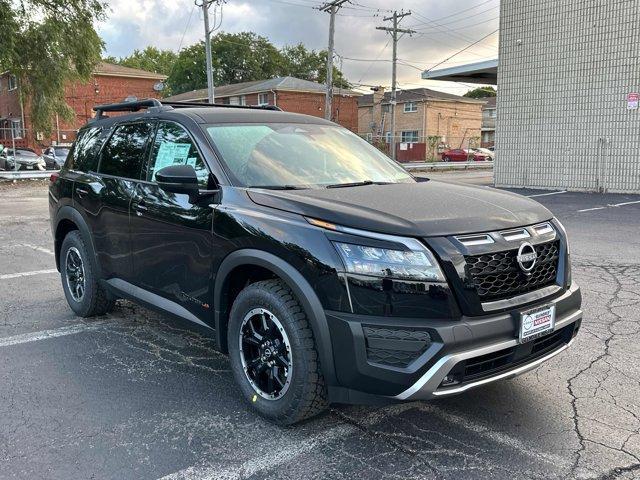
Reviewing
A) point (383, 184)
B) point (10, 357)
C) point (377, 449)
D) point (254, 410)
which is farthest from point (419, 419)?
point (10, 357)

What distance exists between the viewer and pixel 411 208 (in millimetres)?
3121

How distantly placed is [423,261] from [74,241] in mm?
3714

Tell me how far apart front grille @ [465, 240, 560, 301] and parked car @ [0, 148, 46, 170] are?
25854 mm

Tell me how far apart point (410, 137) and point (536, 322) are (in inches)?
1986

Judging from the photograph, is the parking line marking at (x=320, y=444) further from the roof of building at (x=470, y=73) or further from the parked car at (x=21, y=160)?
the parked car at (x=21, y=160)

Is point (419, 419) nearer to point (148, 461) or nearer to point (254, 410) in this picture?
point (254, 410)

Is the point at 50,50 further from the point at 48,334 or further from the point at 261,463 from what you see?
the point at 261,463

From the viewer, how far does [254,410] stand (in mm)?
3502

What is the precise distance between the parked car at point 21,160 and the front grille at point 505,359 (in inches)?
1020

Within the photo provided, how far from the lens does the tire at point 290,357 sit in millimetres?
3037

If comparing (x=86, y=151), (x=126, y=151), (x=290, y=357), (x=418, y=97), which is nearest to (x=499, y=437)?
(x=290, y=357)

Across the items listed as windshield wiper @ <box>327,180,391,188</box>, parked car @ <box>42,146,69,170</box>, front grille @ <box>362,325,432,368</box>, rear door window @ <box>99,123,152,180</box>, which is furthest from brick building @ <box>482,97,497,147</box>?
front grille @ <box>362,325,432,368</box>

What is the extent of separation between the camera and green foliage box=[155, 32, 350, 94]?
70.8 metres

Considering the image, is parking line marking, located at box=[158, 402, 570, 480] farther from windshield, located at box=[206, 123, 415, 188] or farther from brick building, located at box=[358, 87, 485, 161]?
brick building, located at box=[358, 87, 485, 161]
